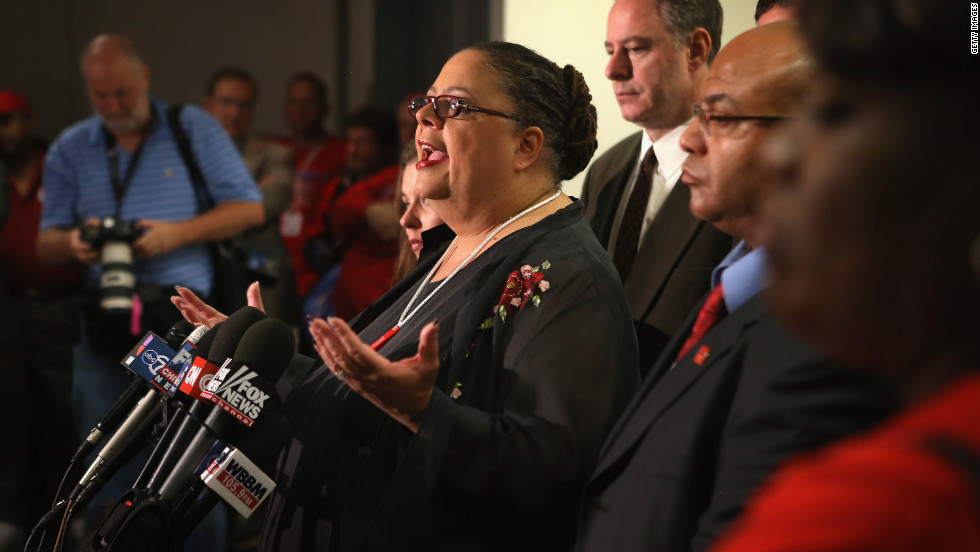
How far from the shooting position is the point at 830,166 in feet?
1.99

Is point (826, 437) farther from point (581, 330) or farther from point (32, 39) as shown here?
point (32, 39)

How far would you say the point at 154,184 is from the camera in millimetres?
3316

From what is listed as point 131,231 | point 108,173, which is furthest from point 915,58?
point 108,173

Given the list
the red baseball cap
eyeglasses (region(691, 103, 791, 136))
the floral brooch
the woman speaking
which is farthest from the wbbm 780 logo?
the red baseball cap

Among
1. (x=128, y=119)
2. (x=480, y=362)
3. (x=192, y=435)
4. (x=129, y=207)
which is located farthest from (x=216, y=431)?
(x=128, y=119)

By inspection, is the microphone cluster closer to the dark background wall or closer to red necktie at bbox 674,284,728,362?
red necktie at bbox 674,284,728,362

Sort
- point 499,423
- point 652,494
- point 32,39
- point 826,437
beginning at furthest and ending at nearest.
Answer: point 32,39 < point 499,423 < point 652,494 < point 826,437

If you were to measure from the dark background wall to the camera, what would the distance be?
7.92 feet

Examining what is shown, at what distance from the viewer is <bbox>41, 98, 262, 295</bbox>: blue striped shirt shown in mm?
3289

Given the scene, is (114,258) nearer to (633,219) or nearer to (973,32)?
(633,219)

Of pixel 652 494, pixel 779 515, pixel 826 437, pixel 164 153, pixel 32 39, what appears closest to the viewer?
pixel 779 515

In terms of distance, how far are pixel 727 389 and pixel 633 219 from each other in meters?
1.30

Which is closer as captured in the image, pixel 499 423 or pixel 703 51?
pixel 499 423

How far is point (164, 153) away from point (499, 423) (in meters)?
2.28
